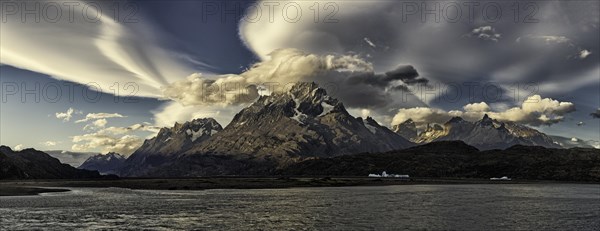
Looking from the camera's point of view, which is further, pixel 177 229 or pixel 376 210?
pixel 376 210

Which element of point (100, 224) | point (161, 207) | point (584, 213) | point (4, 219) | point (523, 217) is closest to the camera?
point (100, 224)

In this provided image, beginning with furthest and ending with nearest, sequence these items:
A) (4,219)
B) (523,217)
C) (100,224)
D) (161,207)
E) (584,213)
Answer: (161,207), (584,213), (523,217), (4,219), (100,224)

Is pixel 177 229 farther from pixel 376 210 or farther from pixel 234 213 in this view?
pixel 376 210

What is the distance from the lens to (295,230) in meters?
60.8

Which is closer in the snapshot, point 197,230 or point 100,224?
point 197,230

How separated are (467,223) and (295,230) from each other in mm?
26605

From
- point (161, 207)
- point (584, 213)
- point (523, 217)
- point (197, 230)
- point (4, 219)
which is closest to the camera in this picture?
point (197, 230)

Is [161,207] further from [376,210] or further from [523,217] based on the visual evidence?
[523,217]

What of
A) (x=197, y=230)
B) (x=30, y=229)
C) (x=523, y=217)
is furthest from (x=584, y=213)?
(x=30, y=229)

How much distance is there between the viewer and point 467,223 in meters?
68.5

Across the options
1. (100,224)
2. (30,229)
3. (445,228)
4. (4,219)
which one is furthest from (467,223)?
(4,219)

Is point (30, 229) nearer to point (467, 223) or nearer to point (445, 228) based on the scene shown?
point (445, 228)

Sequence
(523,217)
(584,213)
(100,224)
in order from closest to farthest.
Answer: (100,224), (523,217), (584,213)

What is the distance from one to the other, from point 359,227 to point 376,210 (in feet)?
81.9
